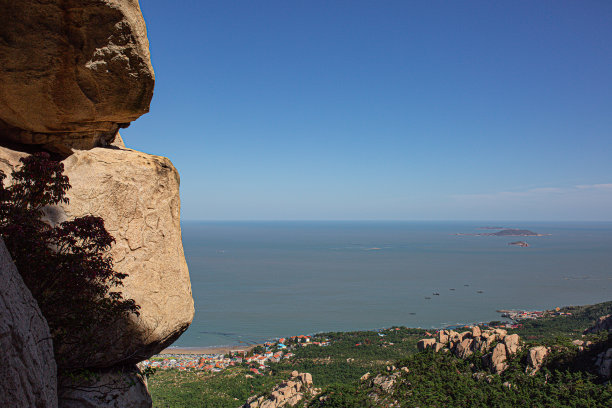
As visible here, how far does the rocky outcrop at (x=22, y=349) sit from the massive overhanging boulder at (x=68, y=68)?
2.67 meters

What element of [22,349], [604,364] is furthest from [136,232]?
[604,364]

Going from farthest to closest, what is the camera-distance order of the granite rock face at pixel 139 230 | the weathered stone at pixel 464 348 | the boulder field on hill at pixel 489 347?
the weathered stone at pixel 464 348 → the boulder field on hill at pixel 489 347 → the granite rock face at pixel 139 230

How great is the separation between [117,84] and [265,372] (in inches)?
1123

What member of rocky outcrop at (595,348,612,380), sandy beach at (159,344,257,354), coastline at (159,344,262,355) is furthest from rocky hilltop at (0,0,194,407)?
sandy beach at (159,344,257,354)

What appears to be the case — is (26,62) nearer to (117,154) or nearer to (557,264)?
(117,154)

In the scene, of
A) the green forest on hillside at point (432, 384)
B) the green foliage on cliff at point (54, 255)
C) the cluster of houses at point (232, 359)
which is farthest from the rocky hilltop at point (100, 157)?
the cluster of houses at point (232, 359)

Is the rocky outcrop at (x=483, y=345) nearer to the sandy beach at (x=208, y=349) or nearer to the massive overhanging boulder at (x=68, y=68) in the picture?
the massive overhanging boulder at (x=68, y=68)

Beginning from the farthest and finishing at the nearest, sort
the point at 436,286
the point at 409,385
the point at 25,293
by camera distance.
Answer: the point at 436,286 → the point at 409,385 → the point at 25,293

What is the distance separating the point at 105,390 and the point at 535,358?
59.8ft

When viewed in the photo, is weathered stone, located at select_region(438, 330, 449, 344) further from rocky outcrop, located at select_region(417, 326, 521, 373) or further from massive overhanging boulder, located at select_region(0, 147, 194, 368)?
massive overhanging boulder, located at select_region(0, 147, 194, 368)

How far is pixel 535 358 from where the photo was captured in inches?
667

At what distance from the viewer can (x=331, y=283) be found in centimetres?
7262

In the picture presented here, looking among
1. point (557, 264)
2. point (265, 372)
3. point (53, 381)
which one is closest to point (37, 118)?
point (53, 381)

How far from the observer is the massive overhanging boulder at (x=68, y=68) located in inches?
177
